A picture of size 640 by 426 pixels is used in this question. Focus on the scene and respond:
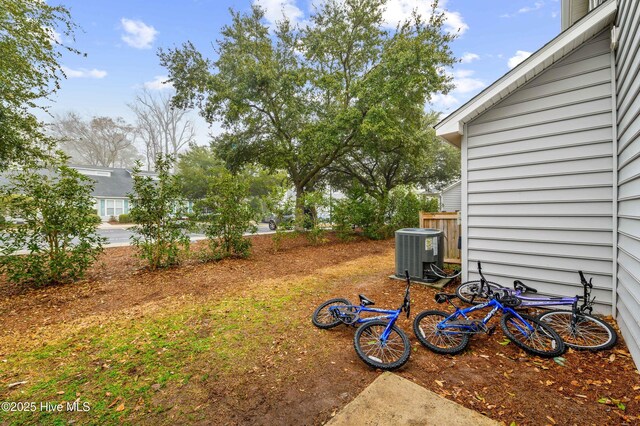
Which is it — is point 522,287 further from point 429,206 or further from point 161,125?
point 161,125

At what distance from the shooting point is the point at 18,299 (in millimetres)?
4195


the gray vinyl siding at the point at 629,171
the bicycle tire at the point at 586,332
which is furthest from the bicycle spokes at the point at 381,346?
the gray vinyl siding at the point at 629,171

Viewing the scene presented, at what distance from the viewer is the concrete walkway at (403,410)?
179 centimetres

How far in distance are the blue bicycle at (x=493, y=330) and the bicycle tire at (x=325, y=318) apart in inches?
37.4

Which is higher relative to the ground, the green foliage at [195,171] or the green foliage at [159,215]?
the green foliage at [195,171]

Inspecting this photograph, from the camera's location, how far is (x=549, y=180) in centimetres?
362

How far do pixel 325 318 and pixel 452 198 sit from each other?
19808 mm

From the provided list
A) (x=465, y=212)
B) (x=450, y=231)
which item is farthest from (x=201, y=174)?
(x=465, y=212)

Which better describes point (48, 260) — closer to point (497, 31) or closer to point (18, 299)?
point (18, 299)

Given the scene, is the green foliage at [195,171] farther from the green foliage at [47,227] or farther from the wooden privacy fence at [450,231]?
the wooden privacy fence at [450,231]

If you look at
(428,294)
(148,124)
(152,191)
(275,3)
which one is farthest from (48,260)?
(148,124)

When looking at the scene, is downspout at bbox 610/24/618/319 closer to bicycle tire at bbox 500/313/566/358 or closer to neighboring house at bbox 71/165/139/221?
bicycle tire at bbox 500/313/566/358

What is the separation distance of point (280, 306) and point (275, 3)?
42.2 ft

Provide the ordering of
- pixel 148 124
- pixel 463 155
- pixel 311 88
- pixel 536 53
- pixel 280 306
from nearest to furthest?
pixel 536 53 < pixel 280 306 < pixel 463 155 < pixel 311 88 < pixel 148 124
